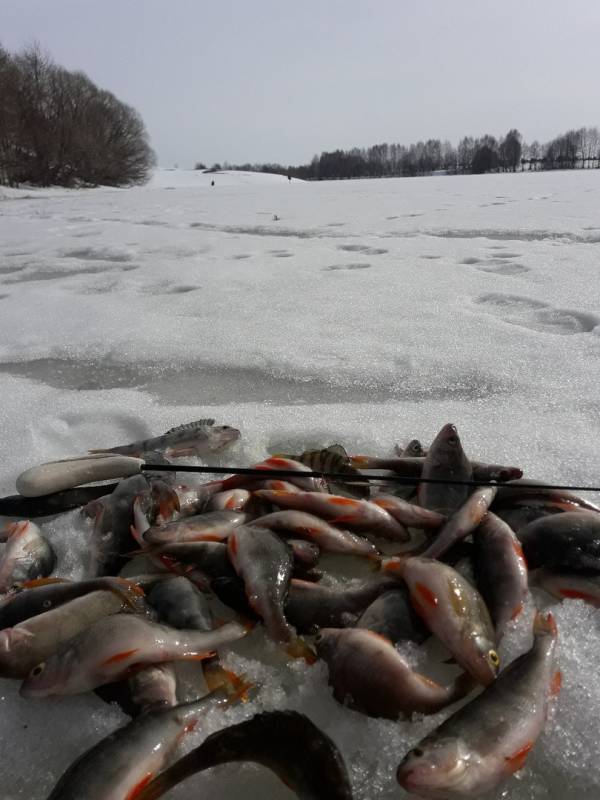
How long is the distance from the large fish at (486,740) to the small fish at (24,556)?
1.40 metres

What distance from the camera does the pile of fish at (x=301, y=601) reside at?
1.26 m

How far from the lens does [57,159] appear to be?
42156mm

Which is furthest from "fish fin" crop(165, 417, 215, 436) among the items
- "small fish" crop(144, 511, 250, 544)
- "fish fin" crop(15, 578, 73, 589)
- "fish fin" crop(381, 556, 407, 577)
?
"fish fin" crop(381, 556, 407, 577)

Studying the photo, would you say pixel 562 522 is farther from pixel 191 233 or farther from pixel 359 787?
pixel 191 233

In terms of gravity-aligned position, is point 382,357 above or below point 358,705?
above

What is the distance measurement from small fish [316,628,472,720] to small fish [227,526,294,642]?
0.72 ft

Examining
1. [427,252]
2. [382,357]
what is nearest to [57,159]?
[427,252]

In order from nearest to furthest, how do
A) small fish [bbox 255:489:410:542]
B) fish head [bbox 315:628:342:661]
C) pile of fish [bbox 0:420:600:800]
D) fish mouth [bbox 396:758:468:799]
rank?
fish mouth [bbox 396:758:468:799], pile of fish [bbox 0:420:600:800], fish head [bbox 315:628:342:661], small fish [bbox 255:489:410:542]

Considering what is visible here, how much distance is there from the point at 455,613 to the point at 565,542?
0.55 meters

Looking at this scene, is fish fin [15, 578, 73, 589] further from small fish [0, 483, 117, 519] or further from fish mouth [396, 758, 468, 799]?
fish mouth [396, 758, 468, 799]

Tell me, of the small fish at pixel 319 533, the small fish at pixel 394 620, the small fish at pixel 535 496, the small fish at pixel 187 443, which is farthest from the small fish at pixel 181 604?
the small fish at pixel 535 496

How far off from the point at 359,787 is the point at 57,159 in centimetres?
4908

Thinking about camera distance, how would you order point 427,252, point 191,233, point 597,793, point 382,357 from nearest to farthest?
point 597,793, point 382,357, point 427,252, point 191,233

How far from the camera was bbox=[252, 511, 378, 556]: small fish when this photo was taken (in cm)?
196
